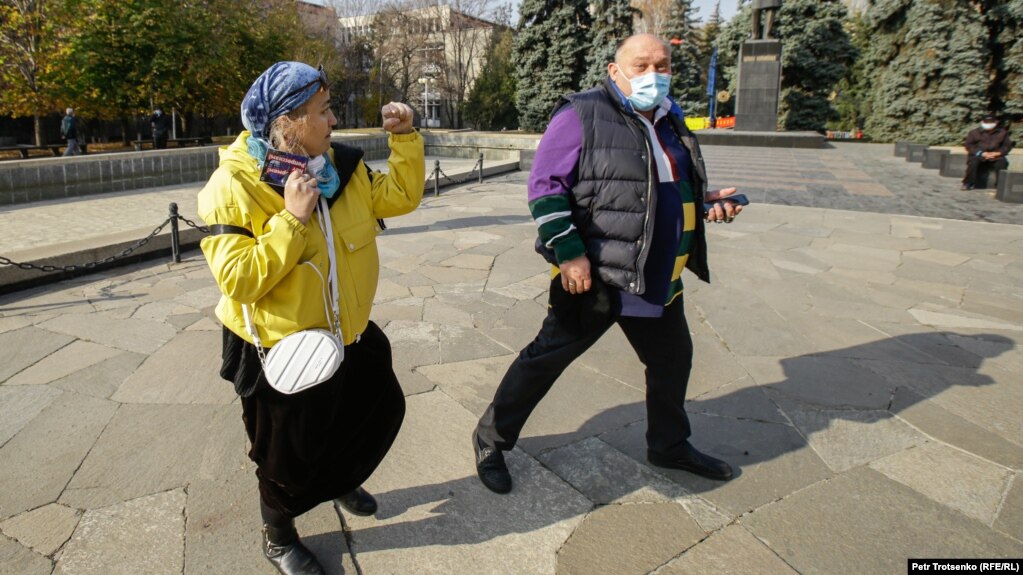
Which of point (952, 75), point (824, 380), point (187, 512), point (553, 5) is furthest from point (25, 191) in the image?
point (952, 75)

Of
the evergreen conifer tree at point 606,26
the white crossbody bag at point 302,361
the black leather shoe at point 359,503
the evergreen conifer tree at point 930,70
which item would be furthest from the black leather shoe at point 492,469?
the evergreen conifer tree at point 606,26

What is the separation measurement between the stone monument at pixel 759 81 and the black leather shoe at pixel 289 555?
2510 centimetres

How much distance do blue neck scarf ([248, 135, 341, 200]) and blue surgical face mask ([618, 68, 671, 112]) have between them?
1.19m

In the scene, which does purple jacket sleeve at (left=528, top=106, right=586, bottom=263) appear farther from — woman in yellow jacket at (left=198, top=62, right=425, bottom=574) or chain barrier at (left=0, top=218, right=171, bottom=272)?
chain barrier at (left=0, top=218, right=171, bottom=272)

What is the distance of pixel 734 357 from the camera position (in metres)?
4.21

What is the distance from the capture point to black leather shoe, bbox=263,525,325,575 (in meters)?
2.15

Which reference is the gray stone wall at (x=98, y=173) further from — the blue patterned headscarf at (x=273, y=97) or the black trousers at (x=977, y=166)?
the black trousers at (x=977, y=166)

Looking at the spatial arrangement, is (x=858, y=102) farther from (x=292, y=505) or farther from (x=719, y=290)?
(x=292, y=505)

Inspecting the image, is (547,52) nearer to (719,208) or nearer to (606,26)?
(606,26)

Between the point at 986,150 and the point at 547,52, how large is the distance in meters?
22.3

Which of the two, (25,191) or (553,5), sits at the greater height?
(553,5)

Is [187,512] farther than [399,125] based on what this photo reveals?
Yes

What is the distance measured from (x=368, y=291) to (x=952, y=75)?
29.9m

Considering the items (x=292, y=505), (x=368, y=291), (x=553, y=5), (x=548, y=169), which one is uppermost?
(x=553, y=5)
